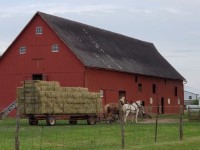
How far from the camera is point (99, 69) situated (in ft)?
180

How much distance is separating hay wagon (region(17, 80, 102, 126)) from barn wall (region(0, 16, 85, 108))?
37.6 feet

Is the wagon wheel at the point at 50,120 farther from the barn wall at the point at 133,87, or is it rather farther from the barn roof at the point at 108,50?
the barn wall at the point at 133,87

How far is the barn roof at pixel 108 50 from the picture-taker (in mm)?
54156

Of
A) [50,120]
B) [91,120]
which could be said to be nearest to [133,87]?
[91,120]

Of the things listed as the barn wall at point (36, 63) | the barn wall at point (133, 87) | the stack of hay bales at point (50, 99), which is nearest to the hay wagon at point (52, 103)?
the stack of hay bales at point (50, 99)

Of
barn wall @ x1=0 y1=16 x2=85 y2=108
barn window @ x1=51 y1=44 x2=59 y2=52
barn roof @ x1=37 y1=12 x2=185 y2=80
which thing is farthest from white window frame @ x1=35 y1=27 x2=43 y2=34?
barn window @ x1=51 y1=44 x2=59 y2=52

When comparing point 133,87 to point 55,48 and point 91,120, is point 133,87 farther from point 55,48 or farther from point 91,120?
point 91,120

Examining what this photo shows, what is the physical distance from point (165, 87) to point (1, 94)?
2501 centimetres

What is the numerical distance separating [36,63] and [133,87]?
42.9ft

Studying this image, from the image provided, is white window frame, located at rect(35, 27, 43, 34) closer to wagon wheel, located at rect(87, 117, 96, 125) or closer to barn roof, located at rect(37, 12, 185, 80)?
barn roof, located at rect(37, 12, 185, 80)

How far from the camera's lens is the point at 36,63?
5522 centimetres

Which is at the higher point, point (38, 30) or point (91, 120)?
point (38, 30)

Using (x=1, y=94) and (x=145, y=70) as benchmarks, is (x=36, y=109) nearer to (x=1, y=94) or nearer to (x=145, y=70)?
(x=1, y=94)

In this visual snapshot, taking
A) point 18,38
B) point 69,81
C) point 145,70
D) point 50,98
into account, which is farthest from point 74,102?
point 145,70
